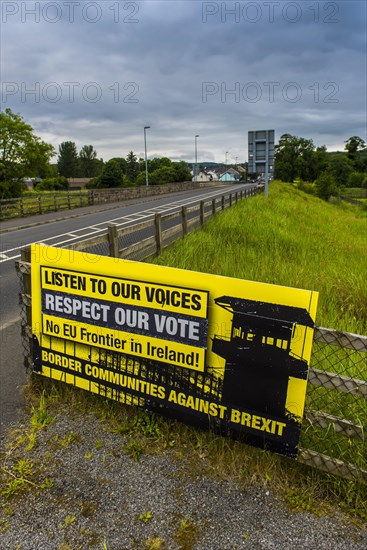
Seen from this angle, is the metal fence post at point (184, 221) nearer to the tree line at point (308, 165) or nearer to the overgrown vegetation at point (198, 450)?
the overgrown vegetation at point (198, 450)

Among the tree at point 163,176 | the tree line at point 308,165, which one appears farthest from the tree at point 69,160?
the tree line at point 308,165

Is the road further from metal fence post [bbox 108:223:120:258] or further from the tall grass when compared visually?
the tall grass

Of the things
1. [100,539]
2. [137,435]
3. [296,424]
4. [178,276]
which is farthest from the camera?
[137,435]

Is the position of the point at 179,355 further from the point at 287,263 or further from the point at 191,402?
the point at 287,263

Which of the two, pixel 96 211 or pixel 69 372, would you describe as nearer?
pixel 69 372

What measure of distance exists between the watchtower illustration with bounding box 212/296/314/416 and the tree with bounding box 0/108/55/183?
1131 inches

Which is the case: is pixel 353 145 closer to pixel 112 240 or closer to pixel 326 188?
pixel 326 188

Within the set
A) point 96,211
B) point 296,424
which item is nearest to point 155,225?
point 296,424

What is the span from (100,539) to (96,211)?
21740 millimetres

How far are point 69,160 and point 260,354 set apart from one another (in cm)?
13020

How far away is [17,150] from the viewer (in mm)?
27297

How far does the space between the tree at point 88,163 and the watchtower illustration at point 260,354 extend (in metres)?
130

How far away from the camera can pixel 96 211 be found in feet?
74.3

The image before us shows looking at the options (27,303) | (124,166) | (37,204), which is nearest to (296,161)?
(124,166)
